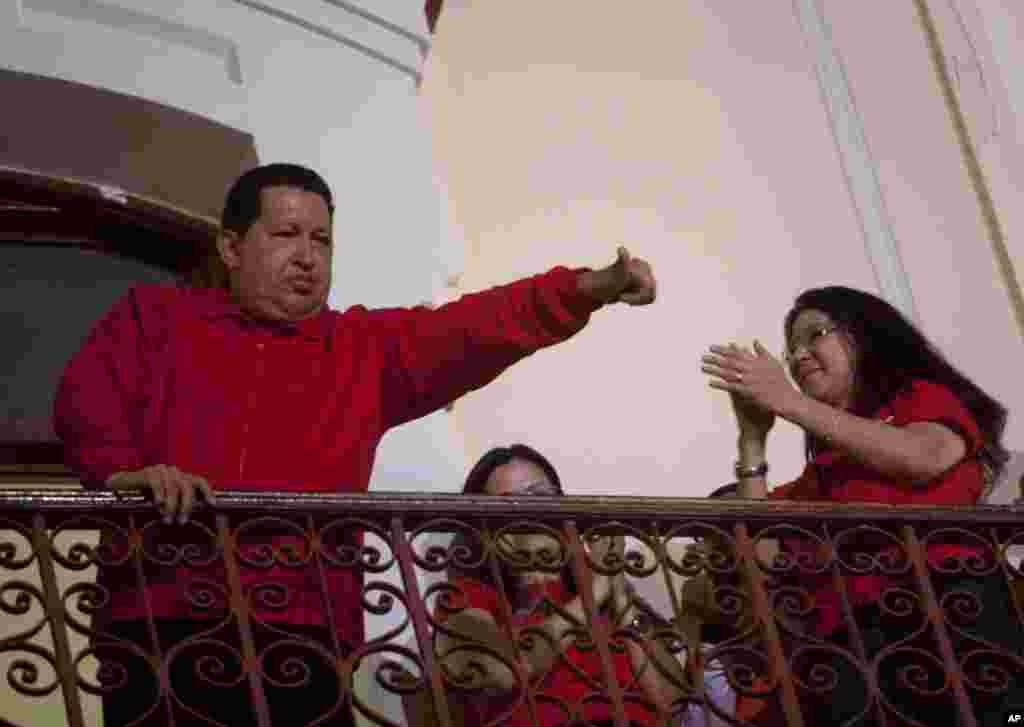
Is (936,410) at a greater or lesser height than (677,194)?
lesser

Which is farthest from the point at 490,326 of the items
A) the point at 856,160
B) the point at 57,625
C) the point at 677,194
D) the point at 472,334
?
the point at 856,160

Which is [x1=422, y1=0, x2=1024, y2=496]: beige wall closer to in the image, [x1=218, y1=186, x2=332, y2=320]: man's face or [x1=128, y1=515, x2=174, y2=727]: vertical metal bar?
[x1=218, y1=186, x2=332, y2=320]: man's face

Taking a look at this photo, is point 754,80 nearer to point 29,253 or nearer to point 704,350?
point 704,350

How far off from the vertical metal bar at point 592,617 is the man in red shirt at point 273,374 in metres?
0.42

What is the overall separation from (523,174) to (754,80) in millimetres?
1131

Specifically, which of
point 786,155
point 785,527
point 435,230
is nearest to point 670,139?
point 786,155

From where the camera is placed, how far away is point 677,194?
7.10 meters

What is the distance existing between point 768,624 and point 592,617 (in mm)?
376

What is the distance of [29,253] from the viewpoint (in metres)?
5.70

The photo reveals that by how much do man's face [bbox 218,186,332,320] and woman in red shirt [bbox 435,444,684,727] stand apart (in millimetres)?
590

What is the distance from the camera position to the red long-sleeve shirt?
3840 millimetres

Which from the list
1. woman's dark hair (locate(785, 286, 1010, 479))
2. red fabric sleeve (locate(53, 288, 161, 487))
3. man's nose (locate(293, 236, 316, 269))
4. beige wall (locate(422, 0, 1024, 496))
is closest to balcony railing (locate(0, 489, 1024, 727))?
red fabric sleeve (locate(53, 288, 161, 487))

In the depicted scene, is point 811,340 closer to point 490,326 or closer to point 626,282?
point 626,282

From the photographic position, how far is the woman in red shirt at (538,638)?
3.83 m
